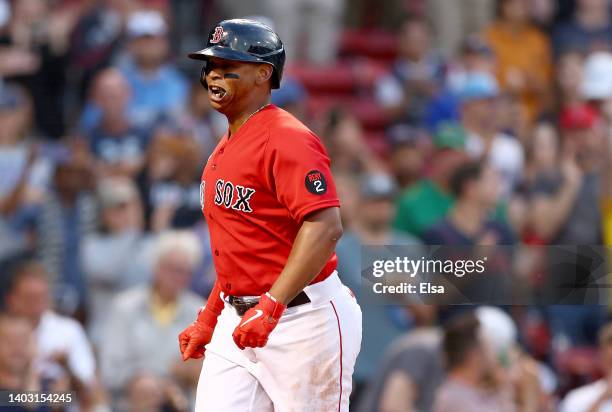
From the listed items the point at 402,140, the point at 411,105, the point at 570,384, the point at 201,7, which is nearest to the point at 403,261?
the point at 570,384

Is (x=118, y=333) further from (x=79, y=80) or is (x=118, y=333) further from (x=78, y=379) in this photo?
(x=79, y=80)

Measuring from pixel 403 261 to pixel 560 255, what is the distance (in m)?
0.91

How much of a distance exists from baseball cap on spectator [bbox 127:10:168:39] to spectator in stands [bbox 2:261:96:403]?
2.80 m

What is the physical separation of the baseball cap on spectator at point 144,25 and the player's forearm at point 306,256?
620cm

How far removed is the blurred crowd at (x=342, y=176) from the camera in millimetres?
7754

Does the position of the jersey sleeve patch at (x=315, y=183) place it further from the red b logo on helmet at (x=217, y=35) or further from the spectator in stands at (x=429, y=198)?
the spectator in stands at (x=429, y=198)

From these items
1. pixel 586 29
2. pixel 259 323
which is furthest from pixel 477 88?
pixel 259 323

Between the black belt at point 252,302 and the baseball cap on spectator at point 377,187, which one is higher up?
the black belt at point 252,302

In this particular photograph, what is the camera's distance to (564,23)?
41.1 feet

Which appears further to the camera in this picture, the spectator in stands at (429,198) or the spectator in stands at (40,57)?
the spectator in stands at (40,57)

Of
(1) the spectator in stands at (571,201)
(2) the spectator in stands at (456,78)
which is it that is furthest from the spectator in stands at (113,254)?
(2) the spectator in stands at (456,78)

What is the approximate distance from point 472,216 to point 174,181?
2021 mm

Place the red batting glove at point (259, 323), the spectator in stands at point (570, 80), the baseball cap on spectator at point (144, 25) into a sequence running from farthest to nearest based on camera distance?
the spectator in stands at point (570, 80), the baseball cap on spectator at point (144, 25), the red batting glove at point (259, 323)

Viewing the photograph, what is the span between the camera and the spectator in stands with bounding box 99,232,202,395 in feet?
26.2
